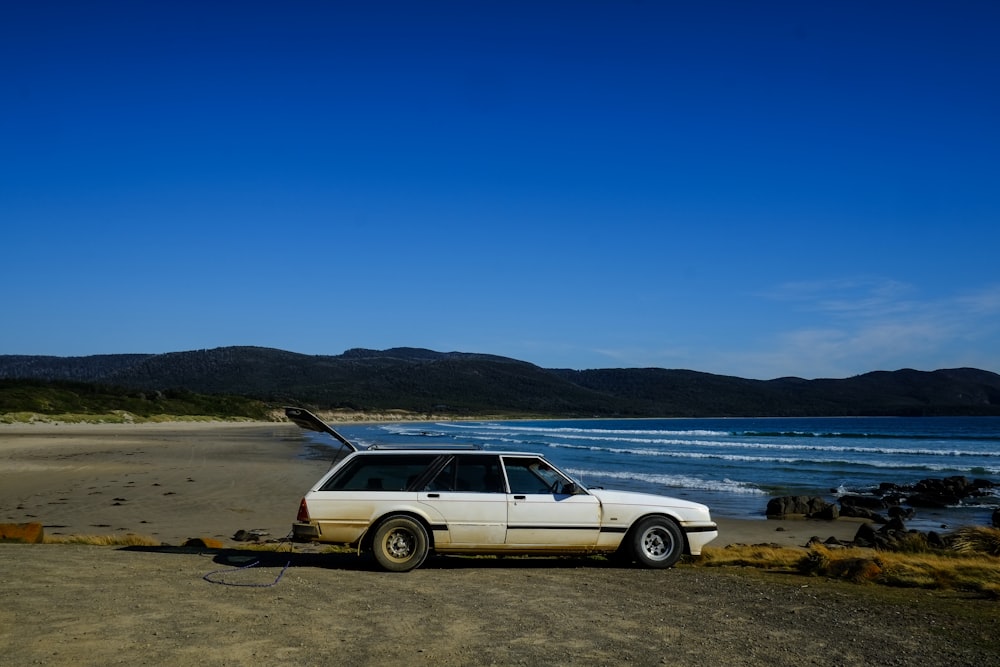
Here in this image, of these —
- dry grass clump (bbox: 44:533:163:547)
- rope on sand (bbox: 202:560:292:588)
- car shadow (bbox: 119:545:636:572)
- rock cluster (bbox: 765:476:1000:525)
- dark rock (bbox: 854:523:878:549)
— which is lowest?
rock cluster (bbox: 765:476:1000:525)

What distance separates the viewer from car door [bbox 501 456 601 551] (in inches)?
418

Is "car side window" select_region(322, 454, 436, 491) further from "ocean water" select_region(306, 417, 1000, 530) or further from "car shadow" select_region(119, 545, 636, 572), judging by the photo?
"ocean water" select_region(306, 417, 1000, 530)

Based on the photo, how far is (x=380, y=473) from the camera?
426 inches

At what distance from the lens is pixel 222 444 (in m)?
48.1

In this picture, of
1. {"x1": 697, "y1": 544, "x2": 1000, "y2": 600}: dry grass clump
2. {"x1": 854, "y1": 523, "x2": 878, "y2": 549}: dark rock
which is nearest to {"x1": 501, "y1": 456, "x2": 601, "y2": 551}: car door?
{"x1": 697, "y1": 544, "x2": 1000, "y2": 600}: dry grass clump

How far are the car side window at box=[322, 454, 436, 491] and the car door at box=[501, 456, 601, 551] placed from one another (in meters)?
1.20

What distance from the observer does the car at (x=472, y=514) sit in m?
10.5

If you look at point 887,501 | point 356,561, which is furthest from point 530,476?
point 887,501

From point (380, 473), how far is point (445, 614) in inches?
125

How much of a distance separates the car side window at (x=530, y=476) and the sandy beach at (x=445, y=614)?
1.00 m

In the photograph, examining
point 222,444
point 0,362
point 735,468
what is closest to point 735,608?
point 735,468

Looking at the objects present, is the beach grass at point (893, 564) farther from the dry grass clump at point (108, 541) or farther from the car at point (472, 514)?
the dry grass clump at point (108, 541)

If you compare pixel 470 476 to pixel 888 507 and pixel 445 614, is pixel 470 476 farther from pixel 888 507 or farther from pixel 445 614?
pixel 888 507

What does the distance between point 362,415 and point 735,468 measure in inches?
3660
